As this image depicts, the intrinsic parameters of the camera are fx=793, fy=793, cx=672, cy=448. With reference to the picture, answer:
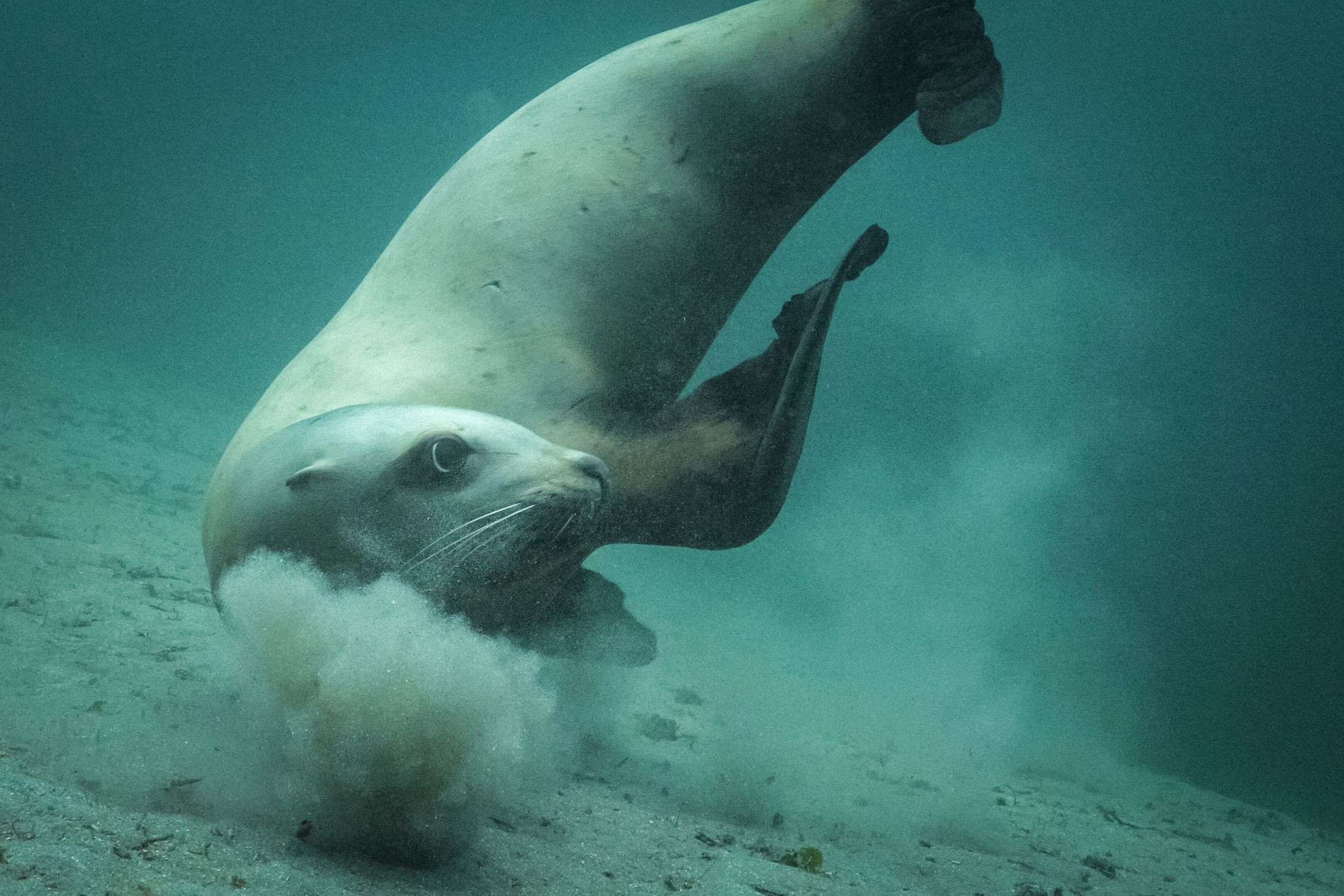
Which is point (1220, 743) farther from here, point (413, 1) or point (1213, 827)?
point (413, 1)

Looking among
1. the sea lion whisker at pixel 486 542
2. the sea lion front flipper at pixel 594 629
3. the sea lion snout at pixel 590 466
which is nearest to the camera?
the sea lion whisker at pixel 486 542

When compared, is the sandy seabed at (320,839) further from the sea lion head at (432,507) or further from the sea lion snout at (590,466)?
the sea lion snout at (590,466)

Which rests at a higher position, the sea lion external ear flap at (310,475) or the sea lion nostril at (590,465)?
the sea lion nostril at (590,465)

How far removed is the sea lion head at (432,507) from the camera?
191 cm

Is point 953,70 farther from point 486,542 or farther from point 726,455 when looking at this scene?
point 486,542

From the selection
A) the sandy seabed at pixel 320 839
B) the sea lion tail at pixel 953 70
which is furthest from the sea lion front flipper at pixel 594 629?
the sea lion tail at pixel 953 70

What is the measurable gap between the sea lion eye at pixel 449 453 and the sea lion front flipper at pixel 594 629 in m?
0.79

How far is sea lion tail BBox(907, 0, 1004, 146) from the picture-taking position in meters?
3.34

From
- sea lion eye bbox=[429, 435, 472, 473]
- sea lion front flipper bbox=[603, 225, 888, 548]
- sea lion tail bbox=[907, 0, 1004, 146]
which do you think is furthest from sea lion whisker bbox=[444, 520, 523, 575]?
sea lion tail bbox=[907, 0, 1004, 146]

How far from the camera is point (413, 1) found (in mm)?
43375

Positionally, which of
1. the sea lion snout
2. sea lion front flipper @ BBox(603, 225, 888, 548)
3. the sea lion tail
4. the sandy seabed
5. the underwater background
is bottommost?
the sandy seabed

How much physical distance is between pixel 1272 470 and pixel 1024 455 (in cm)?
737

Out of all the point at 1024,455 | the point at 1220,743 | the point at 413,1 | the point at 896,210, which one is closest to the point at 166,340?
the point at 413,1

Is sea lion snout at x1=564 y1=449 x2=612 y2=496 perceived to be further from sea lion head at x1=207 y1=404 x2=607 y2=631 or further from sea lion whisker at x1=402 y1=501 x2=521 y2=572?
sea lion whisker at x1=402 y1=501 x2=521 y2=572
